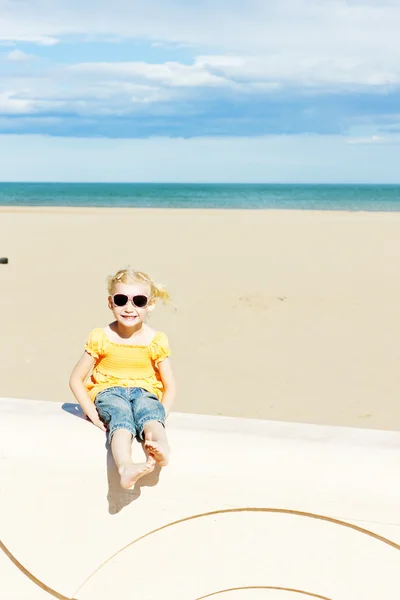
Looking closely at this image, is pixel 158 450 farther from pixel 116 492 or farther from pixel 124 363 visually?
pixel 124 363

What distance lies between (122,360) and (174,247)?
11.7 m

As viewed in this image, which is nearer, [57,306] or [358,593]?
[358,593]

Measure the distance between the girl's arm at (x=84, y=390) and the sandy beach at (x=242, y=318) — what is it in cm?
262

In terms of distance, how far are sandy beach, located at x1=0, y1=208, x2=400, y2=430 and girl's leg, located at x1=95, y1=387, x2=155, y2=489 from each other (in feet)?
8.75

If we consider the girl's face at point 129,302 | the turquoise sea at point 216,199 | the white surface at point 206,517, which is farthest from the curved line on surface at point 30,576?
the turquoise sea at point 216,199

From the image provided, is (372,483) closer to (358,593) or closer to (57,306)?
(358,593)

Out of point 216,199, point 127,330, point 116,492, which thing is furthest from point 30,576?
point 216,199

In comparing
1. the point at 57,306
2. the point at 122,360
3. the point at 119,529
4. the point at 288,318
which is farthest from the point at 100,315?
the point at 119,529

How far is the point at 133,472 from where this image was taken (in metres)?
2.22

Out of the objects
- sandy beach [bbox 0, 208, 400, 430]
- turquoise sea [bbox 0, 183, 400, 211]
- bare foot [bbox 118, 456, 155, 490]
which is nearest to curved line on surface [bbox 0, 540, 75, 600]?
bare foot [bbox 118, 456, 155, 490]

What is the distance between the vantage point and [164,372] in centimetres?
288

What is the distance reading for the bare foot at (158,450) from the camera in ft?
7.37

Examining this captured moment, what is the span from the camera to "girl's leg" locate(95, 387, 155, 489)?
223 cm

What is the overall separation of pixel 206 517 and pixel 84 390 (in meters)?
0.65
